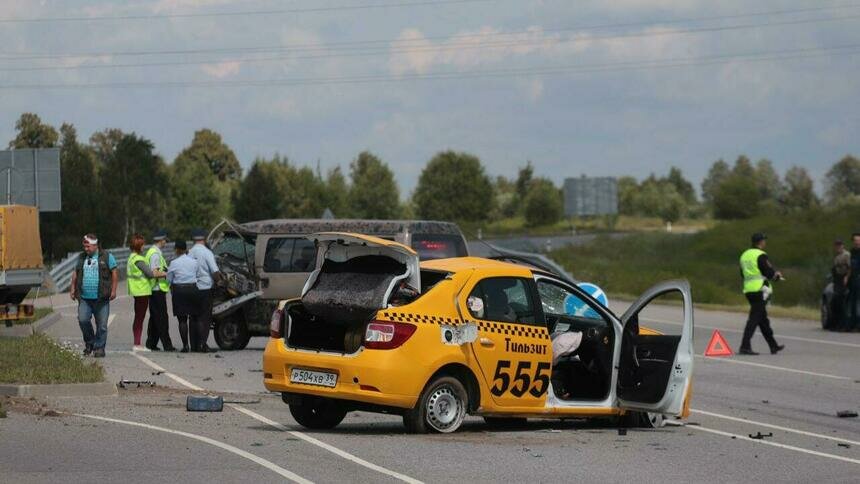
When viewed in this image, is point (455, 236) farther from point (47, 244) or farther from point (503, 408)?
point (47, 244)

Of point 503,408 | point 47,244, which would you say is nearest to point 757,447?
point 503,408

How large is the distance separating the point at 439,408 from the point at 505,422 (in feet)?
6.42

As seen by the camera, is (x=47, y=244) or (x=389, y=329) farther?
(x=47, y=244)

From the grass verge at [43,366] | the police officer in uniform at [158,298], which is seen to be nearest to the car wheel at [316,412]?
the grass verge at [43,366]

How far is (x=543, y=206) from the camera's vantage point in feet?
469

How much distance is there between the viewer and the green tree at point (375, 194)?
122688 millimetres

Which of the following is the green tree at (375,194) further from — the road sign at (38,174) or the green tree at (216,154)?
the road sign at (38,174)

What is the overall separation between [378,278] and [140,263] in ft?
30.5

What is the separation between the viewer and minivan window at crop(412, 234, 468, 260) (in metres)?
25.6

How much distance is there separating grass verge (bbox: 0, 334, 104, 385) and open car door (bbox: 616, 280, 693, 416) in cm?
584

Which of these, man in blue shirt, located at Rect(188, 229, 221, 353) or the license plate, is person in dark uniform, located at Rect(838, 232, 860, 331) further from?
the license plate

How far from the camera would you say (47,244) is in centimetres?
5247

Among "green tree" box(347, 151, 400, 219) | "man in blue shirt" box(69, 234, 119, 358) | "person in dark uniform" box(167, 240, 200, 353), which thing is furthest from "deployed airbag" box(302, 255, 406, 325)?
"green tree" box(347, 151, 400, 219)

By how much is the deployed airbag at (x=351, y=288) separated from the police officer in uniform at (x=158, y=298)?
342 inches
